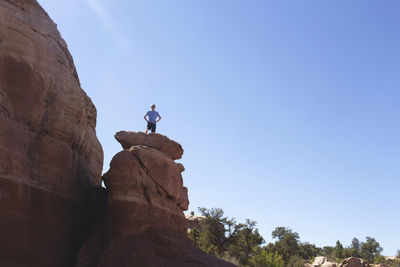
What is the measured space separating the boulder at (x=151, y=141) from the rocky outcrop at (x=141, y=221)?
1.00m

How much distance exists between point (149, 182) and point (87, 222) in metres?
3.50

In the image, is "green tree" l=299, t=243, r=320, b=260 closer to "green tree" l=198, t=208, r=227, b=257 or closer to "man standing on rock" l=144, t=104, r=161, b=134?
"green tree" l=198, t=208, r=227, b=257

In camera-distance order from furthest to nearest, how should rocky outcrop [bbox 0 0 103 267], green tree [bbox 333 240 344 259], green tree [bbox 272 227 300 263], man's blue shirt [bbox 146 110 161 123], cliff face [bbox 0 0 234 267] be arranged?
1. green tree [bbox 333 240 344 259]
2. green tree [bbox 272 227 300 263]
3. man's blue shirt [bbox 146 110 161 123]
4. cliff face [bbox 0 0 234 267]
5. rocky outcrop [bbox 0 0 103 267]

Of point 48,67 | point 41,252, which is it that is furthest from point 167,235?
point 48,67

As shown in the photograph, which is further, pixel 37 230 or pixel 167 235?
pixel 167 235

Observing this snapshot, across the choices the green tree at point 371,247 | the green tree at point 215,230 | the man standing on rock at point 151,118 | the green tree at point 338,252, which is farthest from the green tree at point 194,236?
the green tree at point 371,247

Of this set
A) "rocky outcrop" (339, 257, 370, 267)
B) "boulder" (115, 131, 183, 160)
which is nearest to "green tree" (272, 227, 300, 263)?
"rocky outcrop" (339, 257, 370, 267)

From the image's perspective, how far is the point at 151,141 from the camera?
18469mm

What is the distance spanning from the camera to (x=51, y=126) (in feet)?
48.2

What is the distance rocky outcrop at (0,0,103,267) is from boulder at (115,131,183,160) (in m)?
2.41

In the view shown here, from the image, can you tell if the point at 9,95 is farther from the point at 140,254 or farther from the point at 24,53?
the point at 140,254

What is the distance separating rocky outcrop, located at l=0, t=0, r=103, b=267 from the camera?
12.4m

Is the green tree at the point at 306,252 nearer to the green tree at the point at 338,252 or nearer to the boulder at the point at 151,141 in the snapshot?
the green tree at the point at 338,252

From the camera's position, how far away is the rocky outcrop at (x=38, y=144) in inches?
486
